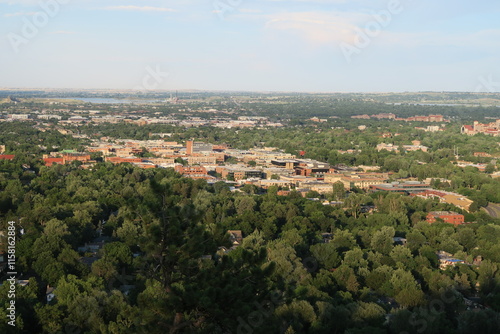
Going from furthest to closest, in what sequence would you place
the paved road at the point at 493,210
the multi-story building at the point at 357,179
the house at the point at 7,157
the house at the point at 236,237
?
the house at the point at 7,157
the multi-story building at the point at 357,179
the paved road at the point at 493,210
the house at the point at 236,237

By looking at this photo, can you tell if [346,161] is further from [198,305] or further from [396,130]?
[198,305]

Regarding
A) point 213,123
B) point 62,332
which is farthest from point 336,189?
point 213,123

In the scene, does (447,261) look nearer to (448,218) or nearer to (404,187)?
(448,218)

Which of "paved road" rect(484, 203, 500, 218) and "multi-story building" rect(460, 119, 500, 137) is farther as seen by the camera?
"multi-story building" rect(460, 119, 500, 137)
